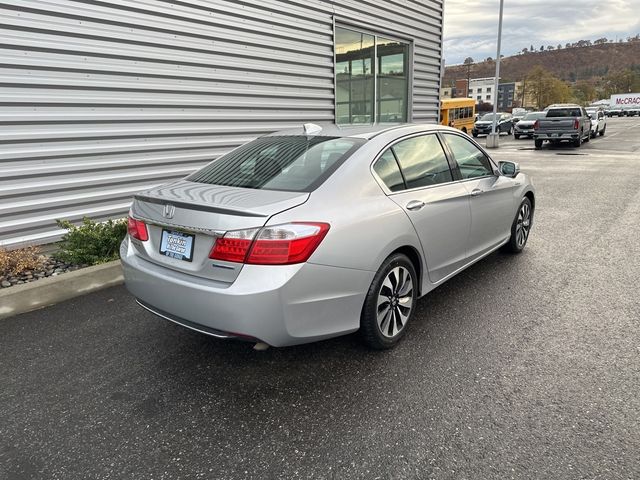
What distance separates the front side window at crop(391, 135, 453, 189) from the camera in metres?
3.39

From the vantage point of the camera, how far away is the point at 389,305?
3.12 m

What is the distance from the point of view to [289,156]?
327 centimetres

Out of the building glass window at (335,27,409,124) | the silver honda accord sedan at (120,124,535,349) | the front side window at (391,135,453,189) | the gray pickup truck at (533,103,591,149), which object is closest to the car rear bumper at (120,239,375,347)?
the silver honda accord sedan at (120,124,535,349)

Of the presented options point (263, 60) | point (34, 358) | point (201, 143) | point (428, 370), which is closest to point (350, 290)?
point (428, 370)

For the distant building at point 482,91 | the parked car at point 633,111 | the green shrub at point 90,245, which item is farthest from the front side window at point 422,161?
the distant building at point 482,91

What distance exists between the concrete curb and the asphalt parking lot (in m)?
0.11

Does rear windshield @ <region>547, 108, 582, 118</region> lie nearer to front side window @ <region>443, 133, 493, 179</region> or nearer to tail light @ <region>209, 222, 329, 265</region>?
front side window @ <region>443, 133, 493, 179</region>

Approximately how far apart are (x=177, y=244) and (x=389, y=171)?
4.96 feet

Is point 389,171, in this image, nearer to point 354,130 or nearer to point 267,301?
point 354,130

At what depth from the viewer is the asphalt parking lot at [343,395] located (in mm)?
2191

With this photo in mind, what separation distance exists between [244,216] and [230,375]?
1099 millimetres

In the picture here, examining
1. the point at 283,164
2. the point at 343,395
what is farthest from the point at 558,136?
the point at 343,395

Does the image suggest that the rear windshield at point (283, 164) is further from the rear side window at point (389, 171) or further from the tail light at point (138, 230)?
the tail light at point (138, 230)

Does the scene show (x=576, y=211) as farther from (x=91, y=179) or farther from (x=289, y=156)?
(x=91, y=179)
